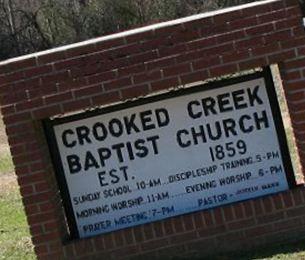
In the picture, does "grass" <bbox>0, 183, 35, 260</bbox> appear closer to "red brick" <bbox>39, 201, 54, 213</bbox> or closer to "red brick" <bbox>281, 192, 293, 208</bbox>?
"red brick" <bbox>39, 201, 54, 213</bbox>

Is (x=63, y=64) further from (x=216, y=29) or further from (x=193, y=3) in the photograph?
(x=193, y=3)

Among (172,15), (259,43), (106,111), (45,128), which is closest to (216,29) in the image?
(259,43)

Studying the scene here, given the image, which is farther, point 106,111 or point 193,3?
point 193,3

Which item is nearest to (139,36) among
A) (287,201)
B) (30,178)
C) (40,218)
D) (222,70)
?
(222,70)

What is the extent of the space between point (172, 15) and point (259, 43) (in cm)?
3682

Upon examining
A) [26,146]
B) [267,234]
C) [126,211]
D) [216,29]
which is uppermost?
[216,29]

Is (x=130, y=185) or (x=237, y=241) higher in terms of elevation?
(x=130, y=185)

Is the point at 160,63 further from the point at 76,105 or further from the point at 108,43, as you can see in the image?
the point at 76,105

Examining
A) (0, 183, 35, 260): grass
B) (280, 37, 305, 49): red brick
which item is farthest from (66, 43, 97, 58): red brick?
(0, 183, 35, 260): grass

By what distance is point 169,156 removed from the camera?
6738mm

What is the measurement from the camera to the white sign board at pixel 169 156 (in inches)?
264

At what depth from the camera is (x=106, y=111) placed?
262 inches

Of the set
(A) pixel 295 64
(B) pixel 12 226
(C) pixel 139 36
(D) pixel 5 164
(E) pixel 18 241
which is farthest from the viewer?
(D) pixel 5 164

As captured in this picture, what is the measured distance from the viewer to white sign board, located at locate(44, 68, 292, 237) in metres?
6.70
